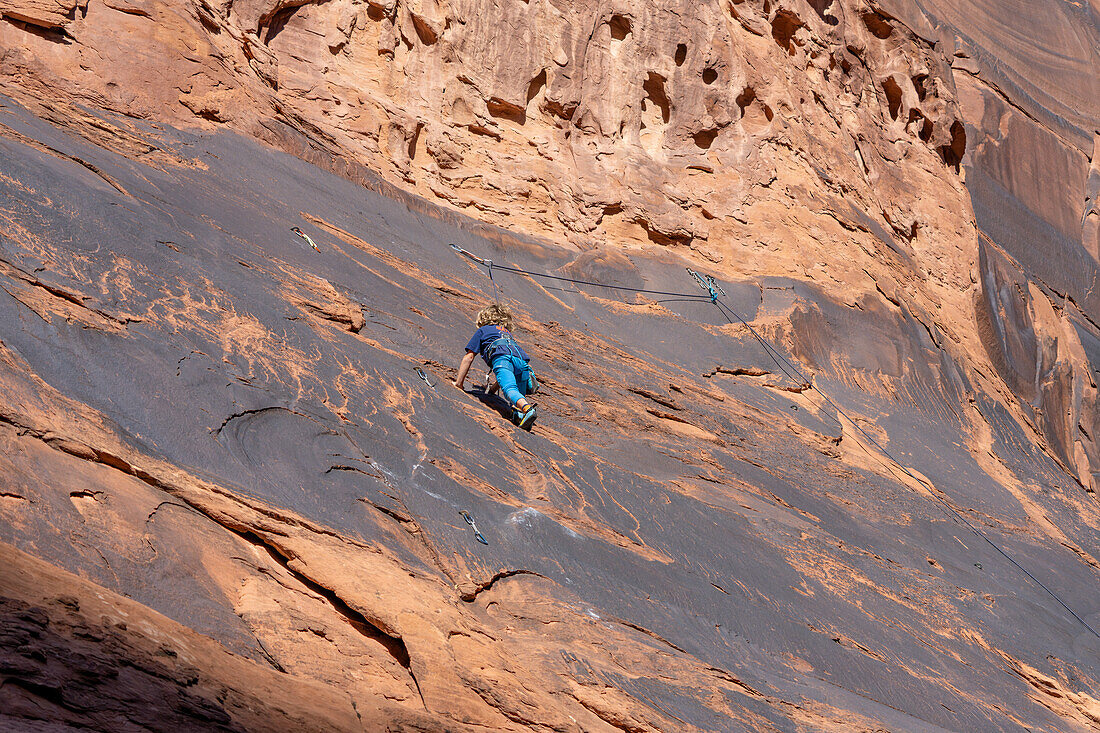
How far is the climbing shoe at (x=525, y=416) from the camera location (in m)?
7.10

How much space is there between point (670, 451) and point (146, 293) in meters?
4.77

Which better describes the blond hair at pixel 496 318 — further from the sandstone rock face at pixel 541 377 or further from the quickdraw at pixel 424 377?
the quickdraw at pixel 424 377

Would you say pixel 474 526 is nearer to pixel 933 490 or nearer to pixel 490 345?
pixel 490 345

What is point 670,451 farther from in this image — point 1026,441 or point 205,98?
point 1026,441

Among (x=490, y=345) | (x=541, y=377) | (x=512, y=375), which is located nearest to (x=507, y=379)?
(x=512, y=375)

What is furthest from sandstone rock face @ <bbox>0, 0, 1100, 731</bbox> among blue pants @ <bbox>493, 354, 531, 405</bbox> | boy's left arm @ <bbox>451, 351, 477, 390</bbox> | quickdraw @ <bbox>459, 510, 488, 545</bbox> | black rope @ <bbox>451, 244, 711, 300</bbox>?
boy's left arm @ <bbox>451, 351, 477, 390</bbox>

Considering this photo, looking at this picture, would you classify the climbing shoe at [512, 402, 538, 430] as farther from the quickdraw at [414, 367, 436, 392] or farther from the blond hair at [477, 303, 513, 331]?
the blond hair at [477, 303, 513, 331]

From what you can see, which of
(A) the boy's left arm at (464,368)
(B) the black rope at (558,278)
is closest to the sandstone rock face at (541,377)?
(B) the black rope at (558,278)

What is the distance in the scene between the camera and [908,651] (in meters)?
6.86

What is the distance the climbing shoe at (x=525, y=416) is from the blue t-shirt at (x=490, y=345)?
56 cm

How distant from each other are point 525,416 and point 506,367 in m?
0.54

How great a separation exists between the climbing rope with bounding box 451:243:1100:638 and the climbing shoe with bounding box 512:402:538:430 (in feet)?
10.6

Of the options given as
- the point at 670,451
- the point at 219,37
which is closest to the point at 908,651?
the point at 670,451

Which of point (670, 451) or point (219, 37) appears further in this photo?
point (219, 37)
